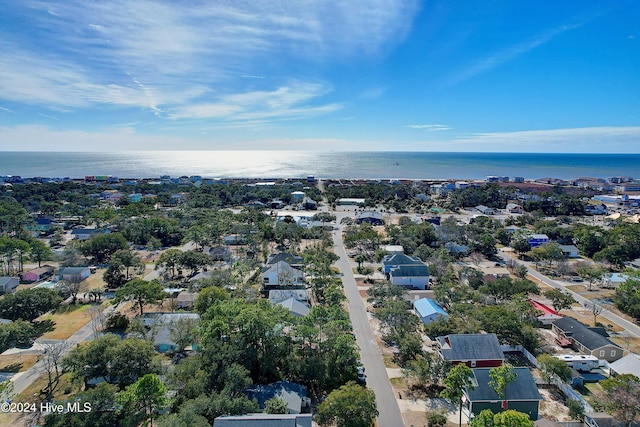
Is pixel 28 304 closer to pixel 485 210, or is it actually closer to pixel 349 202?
pixel 349 202

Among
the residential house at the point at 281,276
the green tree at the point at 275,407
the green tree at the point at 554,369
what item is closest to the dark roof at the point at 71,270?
the residential house at the point at 281,276

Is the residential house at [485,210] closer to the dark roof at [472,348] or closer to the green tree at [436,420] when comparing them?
the dark roof at [472,348]

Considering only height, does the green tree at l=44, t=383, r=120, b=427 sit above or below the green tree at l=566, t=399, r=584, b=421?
above

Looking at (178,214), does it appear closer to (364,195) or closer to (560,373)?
(364,195)

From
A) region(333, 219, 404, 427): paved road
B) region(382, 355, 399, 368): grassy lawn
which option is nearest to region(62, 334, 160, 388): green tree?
region(333, 219, 404, 427): paved road

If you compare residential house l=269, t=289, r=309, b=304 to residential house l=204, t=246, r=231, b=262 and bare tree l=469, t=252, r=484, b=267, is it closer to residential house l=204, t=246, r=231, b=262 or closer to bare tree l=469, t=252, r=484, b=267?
residential house l=204, t=246, r=231, b=262

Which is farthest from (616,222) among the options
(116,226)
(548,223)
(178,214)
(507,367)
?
(116,226)
